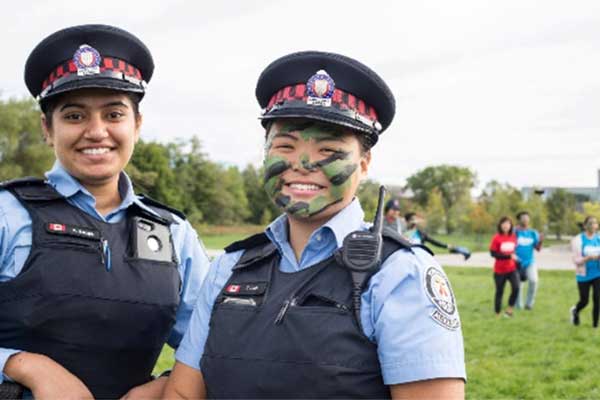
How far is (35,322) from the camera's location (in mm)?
2920

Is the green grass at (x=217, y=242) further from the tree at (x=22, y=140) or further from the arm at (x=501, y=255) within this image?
the arm at (x=501, y=255)

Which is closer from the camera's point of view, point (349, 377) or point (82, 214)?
point (349, 377)

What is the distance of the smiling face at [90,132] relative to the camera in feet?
10.2

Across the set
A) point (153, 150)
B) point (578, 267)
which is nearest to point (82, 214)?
point (578, 267)

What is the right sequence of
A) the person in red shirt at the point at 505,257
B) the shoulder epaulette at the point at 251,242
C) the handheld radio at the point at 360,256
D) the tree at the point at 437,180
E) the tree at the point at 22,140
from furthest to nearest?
the tree at the point at 437,180 < the tree at the point at 22,140 < the person in red shirt at the point at 505,257 < the shoulder epaulette at the point at 251,242 < the handheld radio at the point at 360,256

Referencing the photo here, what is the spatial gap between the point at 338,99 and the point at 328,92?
0.15ft

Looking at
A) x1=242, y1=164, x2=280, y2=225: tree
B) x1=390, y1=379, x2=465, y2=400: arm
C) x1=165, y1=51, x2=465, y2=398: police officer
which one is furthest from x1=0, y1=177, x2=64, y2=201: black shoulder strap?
x1=242, y1=164, x2=280, y2=225: tree

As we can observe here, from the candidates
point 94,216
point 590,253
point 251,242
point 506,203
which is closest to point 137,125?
point 94,216

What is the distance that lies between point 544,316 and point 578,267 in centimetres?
161

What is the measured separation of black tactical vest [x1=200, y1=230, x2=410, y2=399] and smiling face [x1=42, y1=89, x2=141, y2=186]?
94cm

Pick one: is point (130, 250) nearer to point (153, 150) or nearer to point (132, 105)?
point (132, 105)

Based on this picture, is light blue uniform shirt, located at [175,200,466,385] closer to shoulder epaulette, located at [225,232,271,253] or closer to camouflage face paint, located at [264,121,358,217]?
camouflage face paint, located at [264,121,358,217]

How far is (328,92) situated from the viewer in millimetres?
2600

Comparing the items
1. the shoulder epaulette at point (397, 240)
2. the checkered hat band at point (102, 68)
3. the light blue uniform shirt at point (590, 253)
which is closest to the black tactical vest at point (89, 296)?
the checkered hat band at point (102, 68)
